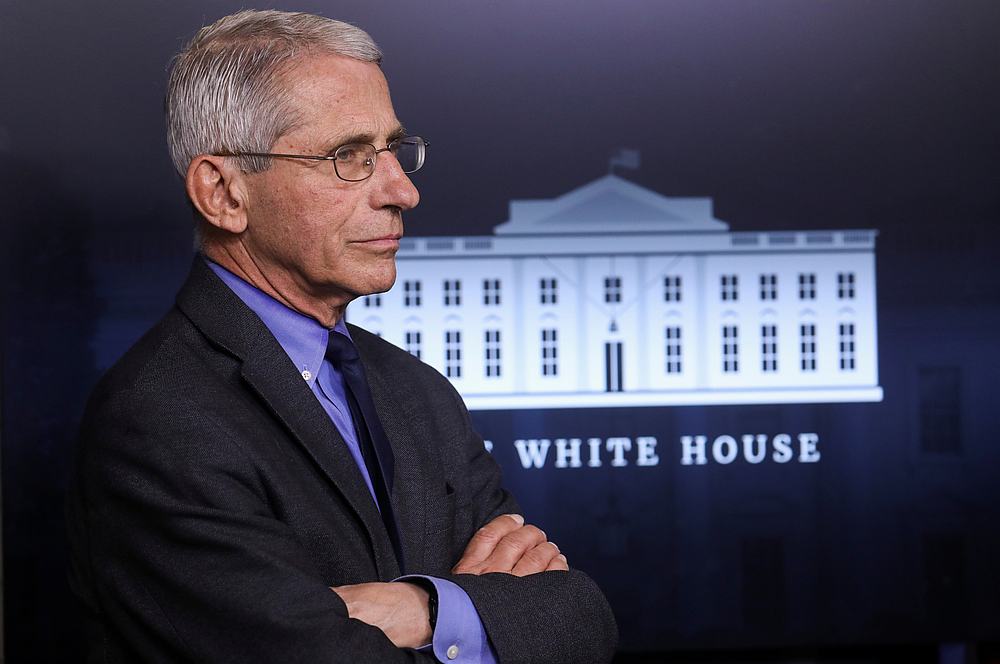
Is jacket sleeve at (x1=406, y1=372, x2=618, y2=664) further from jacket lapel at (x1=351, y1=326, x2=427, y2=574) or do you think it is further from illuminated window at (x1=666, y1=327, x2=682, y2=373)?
illuminated window at (x1=666, y1=327, x2=682, y2=373)

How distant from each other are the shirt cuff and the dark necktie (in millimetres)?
170

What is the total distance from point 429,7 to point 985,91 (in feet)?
5.31

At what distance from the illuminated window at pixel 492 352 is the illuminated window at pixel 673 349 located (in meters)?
0.49

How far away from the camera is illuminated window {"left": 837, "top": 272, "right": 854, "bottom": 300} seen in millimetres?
2979

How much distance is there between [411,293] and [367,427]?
4.58 feet

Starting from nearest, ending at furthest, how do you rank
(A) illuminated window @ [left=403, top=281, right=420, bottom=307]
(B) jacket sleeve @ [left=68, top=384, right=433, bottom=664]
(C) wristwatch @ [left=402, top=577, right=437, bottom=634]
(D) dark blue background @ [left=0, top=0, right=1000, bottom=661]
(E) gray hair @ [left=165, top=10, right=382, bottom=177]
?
(B) jacket sleeve @ [left=68, top=384, right=433, bottom=664], (C) wristwatch @ [left=402, top=577, right=437, bottom=634], (E) gray hair @ [left=165, top=10, right=382, bottom=177], (D) dark blue background @ [left=0, top=0, right=1000, bottom=661], (A) illuminated window @ [left=403, top=281, right=420, bottom=307]

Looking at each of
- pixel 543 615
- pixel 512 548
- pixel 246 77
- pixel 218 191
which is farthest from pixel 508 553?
pixel 246 77

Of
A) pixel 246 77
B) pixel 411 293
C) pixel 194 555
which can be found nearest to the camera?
pixel 194 555

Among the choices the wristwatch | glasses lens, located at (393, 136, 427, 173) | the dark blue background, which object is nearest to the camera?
the wristwatch

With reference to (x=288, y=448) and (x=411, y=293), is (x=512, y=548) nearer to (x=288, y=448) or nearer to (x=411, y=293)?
(x=288, y=448)

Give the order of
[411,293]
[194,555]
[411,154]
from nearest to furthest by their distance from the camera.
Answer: [194,555], [411,154], [411,293]

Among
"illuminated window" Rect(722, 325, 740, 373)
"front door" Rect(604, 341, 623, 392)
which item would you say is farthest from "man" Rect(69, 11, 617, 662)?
"illuminated window" Rect(722, 325, 740, 373)

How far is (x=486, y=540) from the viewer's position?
1.62m

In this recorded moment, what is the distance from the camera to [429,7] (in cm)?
288
